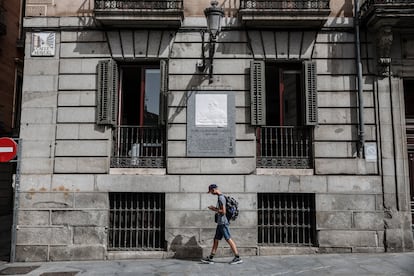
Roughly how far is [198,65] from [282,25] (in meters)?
2.56

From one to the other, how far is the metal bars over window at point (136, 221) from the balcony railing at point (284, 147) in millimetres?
3050

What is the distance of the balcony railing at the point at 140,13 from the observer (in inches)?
385

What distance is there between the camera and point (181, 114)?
1002 cm

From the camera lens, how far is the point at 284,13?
979 centimetres

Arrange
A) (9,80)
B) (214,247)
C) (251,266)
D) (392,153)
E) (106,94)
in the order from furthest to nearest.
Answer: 1. (9,80)
2. (106,94)
3. (392,153)
4. (214,247)
5. (251,266)

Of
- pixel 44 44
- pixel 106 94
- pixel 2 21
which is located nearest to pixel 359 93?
pixel 106 94

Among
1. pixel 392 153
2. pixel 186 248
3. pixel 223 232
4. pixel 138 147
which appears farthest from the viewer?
pixel 138 147

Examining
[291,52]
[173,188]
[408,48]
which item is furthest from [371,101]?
[173,188]

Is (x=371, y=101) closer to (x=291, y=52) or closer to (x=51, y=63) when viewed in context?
(x=291, y=52)

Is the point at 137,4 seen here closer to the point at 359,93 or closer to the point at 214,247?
the point at 359,93

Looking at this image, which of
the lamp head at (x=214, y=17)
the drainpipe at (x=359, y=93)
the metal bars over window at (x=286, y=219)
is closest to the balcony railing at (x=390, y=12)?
the drainpipe at (x=359, y=93)

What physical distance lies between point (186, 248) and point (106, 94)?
466 cm

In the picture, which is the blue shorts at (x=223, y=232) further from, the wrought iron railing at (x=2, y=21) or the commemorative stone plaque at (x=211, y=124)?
the wrought iron railing at (x=2, y=21)

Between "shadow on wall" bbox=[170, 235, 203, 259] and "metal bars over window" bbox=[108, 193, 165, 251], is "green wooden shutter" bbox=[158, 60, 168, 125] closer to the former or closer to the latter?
"metal bars over window" bbox=[108, 193, 165, 251]
